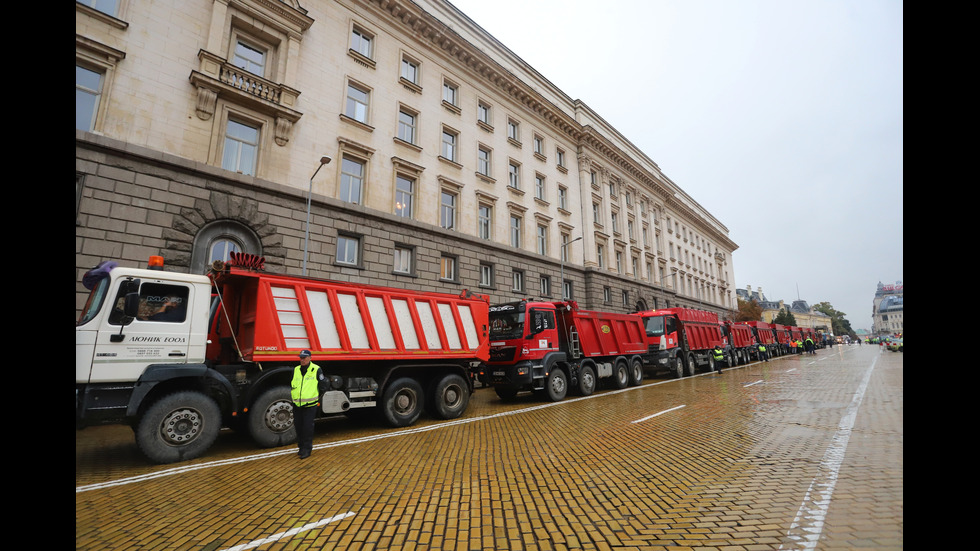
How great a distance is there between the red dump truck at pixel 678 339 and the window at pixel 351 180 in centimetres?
1318

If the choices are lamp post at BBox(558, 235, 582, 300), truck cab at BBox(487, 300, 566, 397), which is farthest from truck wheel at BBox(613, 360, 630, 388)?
lamp post at BBox(558, 235, 582, 300)

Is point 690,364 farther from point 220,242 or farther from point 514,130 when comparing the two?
point 220,242

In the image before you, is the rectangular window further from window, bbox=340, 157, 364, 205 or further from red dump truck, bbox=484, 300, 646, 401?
red dump truck, bbox=484, 300, 646, 401

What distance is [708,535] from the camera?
3439 mm

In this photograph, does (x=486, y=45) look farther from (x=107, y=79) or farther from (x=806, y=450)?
(x=806, y=450)

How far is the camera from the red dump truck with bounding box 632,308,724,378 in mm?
17734

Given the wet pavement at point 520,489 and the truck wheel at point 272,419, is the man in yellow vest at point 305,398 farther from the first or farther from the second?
the truck wheel at point 272,419

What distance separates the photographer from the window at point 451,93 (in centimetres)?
2190

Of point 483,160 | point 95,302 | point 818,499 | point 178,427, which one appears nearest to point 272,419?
point 178,427

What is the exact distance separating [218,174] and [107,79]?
145 inches

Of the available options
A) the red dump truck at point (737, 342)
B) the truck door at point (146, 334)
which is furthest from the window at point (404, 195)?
the red dump truck at point (737, 342)

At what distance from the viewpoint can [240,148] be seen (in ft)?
46.5

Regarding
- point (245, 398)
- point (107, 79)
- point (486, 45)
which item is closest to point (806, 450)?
point (245, 398)
